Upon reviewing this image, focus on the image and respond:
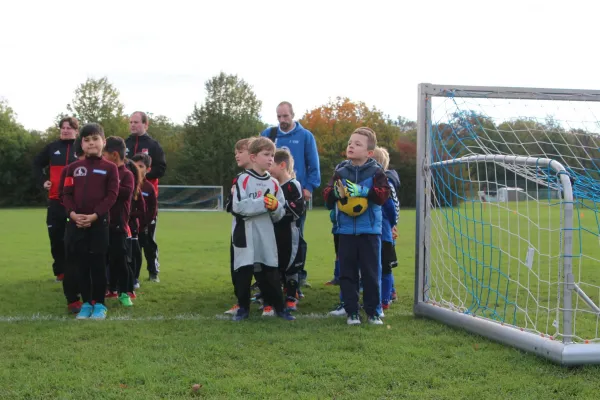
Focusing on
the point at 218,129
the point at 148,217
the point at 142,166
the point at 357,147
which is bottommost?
the point at 148,217

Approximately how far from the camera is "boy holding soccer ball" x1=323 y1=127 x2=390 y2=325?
17.8 ft

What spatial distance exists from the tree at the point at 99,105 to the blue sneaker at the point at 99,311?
5339 cm

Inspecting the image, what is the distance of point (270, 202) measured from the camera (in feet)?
18.3

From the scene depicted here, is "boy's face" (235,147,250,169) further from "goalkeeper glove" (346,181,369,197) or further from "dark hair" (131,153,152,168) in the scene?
"dark hair" (131,153,152,168)

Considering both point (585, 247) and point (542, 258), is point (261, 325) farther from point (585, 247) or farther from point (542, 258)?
point (585, 247)

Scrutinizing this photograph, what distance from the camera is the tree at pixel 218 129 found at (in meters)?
51.8

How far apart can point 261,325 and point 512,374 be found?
2159mm

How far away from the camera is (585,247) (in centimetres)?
1325

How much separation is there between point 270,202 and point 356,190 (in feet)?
2.52

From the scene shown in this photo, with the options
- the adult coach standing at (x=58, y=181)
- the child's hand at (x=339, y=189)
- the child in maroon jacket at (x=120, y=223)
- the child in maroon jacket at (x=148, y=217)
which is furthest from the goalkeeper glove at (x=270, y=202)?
the adult coach standing at (x=58, y=181)

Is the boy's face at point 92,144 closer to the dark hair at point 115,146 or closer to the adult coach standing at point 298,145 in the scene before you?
the dark hair at point 115,146

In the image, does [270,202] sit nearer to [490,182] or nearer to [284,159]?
[284,159]

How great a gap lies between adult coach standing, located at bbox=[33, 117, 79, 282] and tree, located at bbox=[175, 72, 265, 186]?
43.0m

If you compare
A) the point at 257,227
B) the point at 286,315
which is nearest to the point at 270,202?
the point at 257,227
